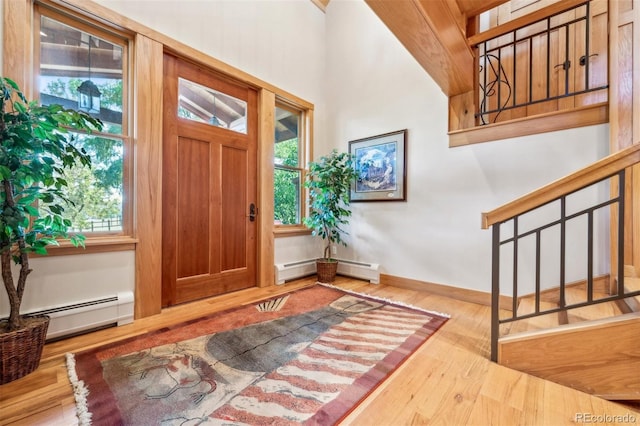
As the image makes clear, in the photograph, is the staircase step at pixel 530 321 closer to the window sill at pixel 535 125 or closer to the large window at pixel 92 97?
the window sill at pixel 535 125

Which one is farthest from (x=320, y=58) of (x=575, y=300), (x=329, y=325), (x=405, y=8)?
(x=575, y=300)

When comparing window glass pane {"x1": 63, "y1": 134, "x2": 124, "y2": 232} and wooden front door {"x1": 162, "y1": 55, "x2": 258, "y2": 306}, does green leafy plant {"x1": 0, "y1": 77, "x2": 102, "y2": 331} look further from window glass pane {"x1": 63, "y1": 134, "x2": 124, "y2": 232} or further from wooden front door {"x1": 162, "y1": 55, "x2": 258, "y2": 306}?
wooden front door {"x1": 162, "y1": 55, "x2": 258, "y2": 306}

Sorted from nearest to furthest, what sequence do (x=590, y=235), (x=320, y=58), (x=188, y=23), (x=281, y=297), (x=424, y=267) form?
(x=590, y=235), (x=188, y=23), (x=281, y=297), (x=424, y=267), (x=320, y=58)

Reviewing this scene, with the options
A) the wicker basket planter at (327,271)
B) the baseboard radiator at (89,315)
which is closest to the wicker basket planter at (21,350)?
the baseboard radiator at (89,315)

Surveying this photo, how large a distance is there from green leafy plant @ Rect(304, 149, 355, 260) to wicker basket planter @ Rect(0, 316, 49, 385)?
2515 millimetres

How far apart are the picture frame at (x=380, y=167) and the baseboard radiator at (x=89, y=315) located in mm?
2733

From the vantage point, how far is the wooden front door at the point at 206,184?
248cm

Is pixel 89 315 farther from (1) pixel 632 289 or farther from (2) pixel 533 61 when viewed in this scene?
(2) pixel 533 61

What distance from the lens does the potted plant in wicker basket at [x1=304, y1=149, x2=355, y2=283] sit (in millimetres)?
3352

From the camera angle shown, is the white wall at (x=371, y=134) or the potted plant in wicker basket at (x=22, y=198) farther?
the white wall at (x=371, y=134)

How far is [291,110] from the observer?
12.1 ft

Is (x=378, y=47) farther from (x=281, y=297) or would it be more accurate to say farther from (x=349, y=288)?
(x=281, y=297)

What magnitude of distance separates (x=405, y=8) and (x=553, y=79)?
7.29 ft

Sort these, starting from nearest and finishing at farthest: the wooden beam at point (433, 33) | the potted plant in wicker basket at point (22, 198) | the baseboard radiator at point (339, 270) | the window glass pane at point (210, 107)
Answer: the potted plant in wicker basket at point (22, 198), the wooden beam at point (433, 33), the window glass pane at point (210, 107), the baseboard radiator at point (339, 270)
